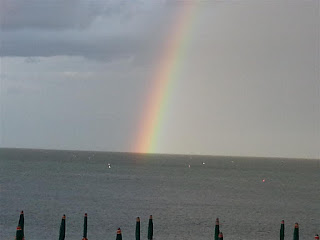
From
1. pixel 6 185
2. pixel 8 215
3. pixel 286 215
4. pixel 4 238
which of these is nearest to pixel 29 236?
pixel 4 238

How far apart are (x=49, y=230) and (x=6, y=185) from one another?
54.4m

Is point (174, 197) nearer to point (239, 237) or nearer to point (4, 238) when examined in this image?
point (239, 237)

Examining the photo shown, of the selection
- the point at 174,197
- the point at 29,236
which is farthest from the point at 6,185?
the point at 29,236

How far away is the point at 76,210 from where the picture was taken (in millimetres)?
68062

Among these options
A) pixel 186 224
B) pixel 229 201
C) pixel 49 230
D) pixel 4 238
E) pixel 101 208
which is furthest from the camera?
pixel 229 201

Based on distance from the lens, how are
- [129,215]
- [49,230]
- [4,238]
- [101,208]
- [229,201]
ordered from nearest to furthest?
[4,238] < [49,230] < [129,215] < [101,208] < [229,201]

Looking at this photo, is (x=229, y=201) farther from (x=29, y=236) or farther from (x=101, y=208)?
(x=29, y=236)

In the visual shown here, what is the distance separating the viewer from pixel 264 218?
6688 cm

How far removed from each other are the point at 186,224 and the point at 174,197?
32.3 metres

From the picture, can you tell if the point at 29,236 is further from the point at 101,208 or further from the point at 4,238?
the point at 101,208

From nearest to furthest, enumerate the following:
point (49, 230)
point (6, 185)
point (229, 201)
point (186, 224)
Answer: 1. point (49, 230)
2. point (186, 224)
3. point (229, 201)
4. point (6, 185)

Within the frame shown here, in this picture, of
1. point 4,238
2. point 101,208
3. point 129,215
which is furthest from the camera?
point 101,208

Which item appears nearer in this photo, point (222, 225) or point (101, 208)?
point (222, 225)

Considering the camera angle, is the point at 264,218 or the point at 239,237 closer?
the point at 239,237
